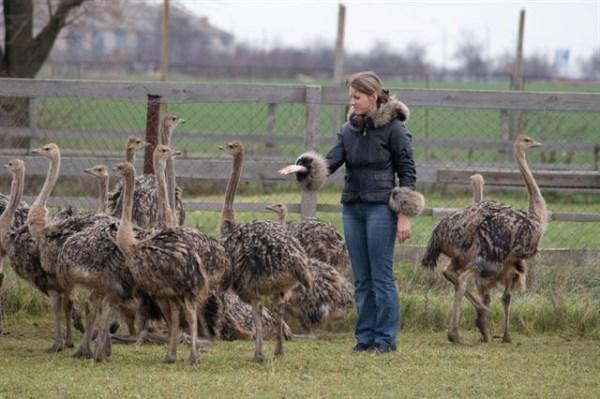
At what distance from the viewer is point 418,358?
9625 millimetres

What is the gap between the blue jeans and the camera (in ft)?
32.1

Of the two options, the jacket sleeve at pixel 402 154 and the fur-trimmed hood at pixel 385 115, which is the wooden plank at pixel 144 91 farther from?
the jacket sleeve at pixel 402 154

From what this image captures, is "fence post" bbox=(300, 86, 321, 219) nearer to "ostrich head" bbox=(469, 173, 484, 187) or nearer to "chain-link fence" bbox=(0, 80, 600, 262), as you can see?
"chain-link fence" bbox=(0, 80, 600, 262)

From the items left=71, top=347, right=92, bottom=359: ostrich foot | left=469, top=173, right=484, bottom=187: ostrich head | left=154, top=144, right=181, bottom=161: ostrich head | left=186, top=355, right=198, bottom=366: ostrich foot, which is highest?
left=154, top=144, right=181, bottom=161: ostrich head

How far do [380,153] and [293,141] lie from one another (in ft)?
36.3

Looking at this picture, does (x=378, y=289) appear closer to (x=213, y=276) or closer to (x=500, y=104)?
(x=213, y=276)

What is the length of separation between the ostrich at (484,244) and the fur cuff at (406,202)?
87cm

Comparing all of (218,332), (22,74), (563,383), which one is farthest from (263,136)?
(563,383)

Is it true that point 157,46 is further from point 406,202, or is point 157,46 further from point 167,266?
point 167,266

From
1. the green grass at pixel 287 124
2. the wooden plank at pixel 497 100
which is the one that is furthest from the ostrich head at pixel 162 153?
the green grass at pixel 287 124

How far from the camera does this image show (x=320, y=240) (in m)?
11.3

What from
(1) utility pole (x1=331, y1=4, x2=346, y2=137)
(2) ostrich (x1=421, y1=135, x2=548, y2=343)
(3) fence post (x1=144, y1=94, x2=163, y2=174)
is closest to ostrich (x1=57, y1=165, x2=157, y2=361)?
(2) ostrich (x1=421, y1=135, x2=548, y2=343)

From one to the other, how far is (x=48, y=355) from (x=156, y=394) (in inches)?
71.0

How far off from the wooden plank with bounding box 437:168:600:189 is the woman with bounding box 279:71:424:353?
7.20 feet
